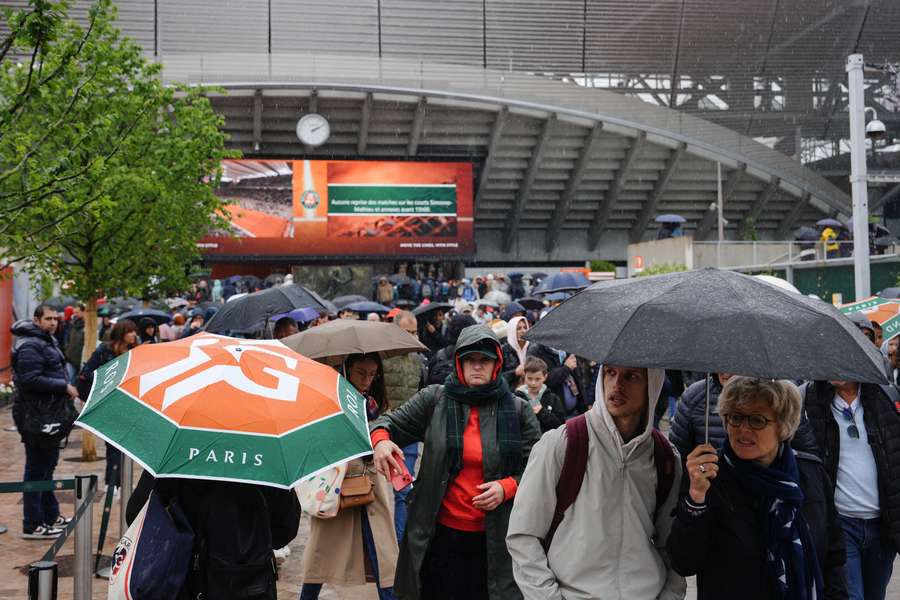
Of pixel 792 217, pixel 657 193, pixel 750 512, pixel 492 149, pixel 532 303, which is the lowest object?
pixel 750 512

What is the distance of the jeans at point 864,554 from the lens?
4.44 m

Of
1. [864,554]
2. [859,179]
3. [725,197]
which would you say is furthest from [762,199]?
[864,554]

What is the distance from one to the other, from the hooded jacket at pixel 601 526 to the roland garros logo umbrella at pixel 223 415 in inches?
23.7

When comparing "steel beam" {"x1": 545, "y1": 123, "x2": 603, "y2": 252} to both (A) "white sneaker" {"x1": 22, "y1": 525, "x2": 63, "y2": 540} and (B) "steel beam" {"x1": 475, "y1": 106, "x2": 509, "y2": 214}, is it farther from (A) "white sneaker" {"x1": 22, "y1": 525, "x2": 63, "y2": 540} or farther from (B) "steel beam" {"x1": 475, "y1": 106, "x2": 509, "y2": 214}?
(A) "white sneaker" {"x1": 22, "y1": 525, "x2": 63, "y2": 540}

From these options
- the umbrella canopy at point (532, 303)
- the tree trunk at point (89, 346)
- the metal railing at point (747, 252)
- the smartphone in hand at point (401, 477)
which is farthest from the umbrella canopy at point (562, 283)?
the smartphone in hand at point (401, 477)

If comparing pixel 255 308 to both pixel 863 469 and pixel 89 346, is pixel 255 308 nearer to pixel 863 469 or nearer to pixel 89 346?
pixel 89 346

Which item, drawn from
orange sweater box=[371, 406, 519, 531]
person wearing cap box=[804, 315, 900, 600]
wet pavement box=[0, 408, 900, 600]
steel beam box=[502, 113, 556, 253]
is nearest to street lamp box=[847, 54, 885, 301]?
wet pavement box=[0, 408, 900, 600]

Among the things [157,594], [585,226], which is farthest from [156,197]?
[585,226]

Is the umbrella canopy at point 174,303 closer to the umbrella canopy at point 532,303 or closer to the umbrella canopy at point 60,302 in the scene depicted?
the umbrella canopy at point 60,302

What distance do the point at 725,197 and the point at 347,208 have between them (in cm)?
1526

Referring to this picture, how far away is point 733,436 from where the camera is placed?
3020 mm

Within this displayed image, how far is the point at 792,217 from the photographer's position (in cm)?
4075

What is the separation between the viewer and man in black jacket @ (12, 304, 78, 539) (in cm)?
725

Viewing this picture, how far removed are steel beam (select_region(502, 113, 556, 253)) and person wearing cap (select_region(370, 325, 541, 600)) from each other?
3055 cm
